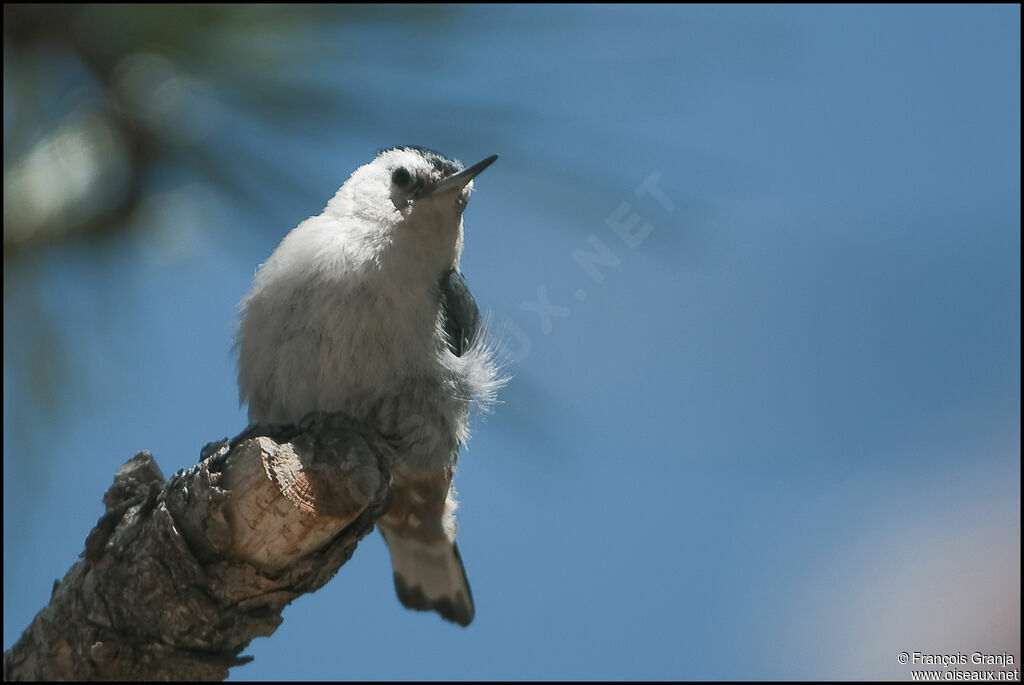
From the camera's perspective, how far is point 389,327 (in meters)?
2.56

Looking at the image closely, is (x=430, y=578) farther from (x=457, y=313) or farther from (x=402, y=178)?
(x=402, y=178)

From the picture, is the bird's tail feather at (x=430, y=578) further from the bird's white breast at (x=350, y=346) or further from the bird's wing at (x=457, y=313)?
the bird's wing at (x=457, y=313)

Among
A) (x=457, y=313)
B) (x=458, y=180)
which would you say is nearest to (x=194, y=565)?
(x=457, y=313)

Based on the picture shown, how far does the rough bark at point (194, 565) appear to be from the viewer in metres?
1.87

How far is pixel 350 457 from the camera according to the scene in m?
2.12

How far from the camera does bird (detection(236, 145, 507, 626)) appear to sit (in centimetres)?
254

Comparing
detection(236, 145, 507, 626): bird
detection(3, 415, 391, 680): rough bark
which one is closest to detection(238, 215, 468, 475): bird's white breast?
detection(236, 145, 507, 626): bird

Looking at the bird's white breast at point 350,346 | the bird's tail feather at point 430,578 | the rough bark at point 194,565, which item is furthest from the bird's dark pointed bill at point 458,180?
the bird's tail feather at point 430,578

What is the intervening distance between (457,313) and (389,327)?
327 mm

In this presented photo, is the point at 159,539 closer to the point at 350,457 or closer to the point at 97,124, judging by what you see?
the point at 350,457

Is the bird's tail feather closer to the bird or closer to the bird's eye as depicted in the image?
the bird

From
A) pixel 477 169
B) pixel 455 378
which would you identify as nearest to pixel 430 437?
pixel 455 378

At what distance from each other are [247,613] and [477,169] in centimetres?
124

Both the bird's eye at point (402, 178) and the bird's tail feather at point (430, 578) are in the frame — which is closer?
the bird's eye at point (402, 178)
